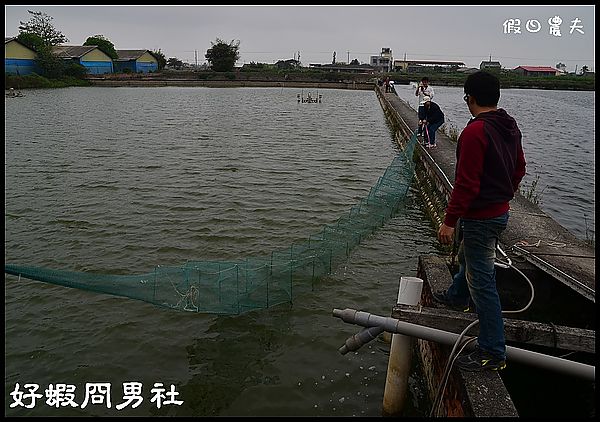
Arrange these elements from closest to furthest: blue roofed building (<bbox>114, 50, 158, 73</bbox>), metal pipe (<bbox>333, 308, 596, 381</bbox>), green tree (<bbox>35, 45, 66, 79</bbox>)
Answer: metal pipe (<bbox>333, 308, 596, 381</bbox>) → green tree (<bbox>35, 45, 66, 79</bbox>) → blue roofed building (<bbox>114, 50, 158, 73</bbox>)

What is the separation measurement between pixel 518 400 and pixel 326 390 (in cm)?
190

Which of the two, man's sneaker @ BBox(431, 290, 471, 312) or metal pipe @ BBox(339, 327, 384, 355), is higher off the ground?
man's sneaker @ BBox(431, 290, 471, 312)

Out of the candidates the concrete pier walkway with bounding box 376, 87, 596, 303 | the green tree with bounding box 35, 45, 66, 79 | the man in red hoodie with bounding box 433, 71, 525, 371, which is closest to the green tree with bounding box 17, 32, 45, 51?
the green tree with bounding box 35, 45, 66, 79

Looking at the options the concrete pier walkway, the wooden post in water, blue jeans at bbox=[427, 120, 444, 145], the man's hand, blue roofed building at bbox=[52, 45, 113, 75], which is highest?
blue roofed building at bbox=[52, 45, 113, 75]

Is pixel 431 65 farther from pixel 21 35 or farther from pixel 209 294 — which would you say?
pixel 209 294

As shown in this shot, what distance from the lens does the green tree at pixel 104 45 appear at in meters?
75.4

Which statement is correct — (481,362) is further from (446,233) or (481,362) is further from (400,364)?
(446,233)

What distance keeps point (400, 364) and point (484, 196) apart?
1.72m

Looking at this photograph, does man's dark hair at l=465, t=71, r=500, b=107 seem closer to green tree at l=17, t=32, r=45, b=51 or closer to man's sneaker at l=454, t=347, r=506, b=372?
man's sneaker at l=454, t=347, r=506, b=372

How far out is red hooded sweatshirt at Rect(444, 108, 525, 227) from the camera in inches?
127

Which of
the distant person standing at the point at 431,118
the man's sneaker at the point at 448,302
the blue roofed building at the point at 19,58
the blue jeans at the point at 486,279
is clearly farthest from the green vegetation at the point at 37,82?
the blue jeans at the point at 486,279

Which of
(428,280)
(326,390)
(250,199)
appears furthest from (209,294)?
(250,199)

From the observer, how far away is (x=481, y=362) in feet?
11.5

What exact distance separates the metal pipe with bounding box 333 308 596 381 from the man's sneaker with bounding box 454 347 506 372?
125 mm
